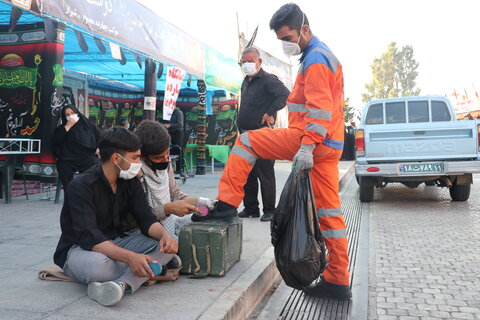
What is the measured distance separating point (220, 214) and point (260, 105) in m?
2.50

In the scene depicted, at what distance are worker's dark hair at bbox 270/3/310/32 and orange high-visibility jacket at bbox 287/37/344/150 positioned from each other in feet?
0.55

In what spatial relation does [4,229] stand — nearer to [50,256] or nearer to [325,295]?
[50,256]

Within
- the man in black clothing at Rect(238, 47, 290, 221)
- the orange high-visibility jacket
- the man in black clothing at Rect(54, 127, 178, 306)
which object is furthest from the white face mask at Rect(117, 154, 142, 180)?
the man in black clothing at Rect(238, 47, 290, 221)

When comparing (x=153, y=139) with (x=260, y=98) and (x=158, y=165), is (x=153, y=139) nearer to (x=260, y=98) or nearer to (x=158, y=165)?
(x=158, y=165)

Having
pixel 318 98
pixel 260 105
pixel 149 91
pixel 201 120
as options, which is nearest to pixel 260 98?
pixel 260 105

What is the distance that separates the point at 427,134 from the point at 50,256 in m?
6.05

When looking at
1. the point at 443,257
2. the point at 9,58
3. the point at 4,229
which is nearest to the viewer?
the point at 443,257

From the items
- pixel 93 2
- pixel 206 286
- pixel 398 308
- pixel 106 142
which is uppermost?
pixel 93 2

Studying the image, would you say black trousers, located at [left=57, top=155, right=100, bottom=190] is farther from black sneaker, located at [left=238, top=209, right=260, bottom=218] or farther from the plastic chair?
black sneaker, located at [left=238, top=209, right=260, bottom=218]

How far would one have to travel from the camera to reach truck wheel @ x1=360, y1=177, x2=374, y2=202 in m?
8.07

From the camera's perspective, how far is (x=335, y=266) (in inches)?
125

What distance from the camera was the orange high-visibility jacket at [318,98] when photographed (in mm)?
2963

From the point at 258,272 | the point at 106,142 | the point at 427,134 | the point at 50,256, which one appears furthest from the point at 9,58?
the point at 427,134

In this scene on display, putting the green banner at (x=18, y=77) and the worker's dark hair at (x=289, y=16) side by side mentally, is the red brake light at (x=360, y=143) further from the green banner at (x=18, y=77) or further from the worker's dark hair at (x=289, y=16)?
the green banner at (x=18, y=77)
